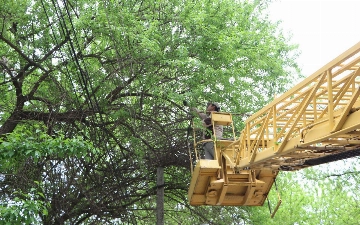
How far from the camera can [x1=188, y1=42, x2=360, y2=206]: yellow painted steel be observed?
7355mm

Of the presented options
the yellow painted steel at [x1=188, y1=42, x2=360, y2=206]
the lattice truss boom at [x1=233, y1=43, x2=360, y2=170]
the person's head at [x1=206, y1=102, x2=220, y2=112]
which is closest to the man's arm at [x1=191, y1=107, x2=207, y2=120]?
the person's head at [x1=206, y1=102, x2=220, y2=112]

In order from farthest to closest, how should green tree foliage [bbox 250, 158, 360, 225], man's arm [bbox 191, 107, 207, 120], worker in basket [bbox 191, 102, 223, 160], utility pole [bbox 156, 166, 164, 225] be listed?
green tree foliage [bbox 250, 158, 360, 225], utility pole [bbox 156, 166, 164, 225], man's arm [bbox 191, 107, 207, 120], worker in basket [bbox 191, 102, 223, 160]

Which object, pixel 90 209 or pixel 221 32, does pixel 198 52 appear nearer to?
pixel 221 32

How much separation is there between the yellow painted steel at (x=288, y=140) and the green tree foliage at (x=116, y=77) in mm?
1631

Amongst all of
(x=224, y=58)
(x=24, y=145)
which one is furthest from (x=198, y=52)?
Answer: (x=24, y=145)

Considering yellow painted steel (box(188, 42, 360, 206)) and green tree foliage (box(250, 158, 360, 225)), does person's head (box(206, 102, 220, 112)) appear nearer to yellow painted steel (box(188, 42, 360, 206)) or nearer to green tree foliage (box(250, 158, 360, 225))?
yellow painted steel (box(188, 42, 360, 206))

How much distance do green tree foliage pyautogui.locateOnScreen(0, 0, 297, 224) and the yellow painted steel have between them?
1631mm

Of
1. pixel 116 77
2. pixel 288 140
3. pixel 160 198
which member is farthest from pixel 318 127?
pixel 160 198

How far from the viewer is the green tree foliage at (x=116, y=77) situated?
39.3 ft

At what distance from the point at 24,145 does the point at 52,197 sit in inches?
248

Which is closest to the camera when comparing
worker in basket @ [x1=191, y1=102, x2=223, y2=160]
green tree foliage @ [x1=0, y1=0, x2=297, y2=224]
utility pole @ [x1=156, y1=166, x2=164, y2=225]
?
green tree foliage @ [x1=0, y1=0, x2=297, y2=224]

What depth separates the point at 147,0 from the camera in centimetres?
1315

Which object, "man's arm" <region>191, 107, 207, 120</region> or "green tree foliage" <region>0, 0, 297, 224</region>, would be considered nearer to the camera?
"green tree foliage" <region>0, 0, 297, 224</region>

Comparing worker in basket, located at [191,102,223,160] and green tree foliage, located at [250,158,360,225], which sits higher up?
worker in basket, located at [191,102,223,160]
